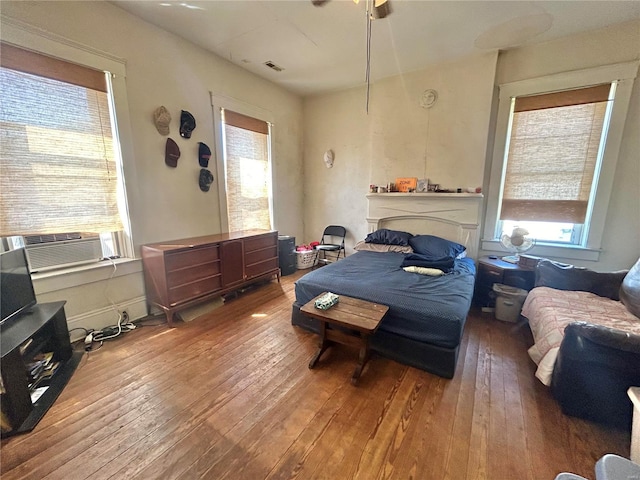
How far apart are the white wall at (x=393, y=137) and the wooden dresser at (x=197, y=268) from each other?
162cm

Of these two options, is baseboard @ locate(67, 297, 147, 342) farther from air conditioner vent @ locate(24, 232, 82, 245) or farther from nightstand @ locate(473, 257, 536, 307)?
nightstand @ locate(473, 257, 536, 307)

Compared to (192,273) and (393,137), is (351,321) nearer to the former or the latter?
(192,273)

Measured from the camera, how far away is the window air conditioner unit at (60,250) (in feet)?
6.92

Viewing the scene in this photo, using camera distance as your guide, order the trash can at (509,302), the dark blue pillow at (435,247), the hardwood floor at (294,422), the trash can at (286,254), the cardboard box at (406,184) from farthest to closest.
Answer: the trash can at (286,254), the cardboard box at (406,184), the dark blue pillow at (435,247), the trash can at (509,302), the hardwood floor at (294,422)

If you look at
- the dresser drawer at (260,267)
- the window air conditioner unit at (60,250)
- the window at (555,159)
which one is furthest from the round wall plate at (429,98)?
the window air conditioner unit at (60,250)

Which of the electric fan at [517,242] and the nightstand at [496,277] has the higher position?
the electric fan at [517,242]

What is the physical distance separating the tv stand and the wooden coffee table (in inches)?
64.6

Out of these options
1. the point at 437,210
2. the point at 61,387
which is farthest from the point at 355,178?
the point at 61,387

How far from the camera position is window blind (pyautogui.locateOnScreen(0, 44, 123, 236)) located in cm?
191

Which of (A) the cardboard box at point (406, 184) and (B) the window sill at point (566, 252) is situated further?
(A) the cardboard box at point (406, 184)

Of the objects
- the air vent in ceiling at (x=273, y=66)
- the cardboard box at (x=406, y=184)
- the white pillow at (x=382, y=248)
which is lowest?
the white pillow at (x=382, y=248)

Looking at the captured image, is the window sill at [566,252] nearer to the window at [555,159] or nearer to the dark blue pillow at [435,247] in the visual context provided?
the window at [555,159]

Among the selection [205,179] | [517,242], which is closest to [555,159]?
[517,242]

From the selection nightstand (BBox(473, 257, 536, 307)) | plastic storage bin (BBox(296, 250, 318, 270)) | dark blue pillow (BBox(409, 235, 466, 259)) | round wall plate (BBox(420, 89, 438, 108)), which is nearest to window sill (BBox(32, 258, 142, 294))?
plastic storage bin (BBox(296, 250, 318, 270))
